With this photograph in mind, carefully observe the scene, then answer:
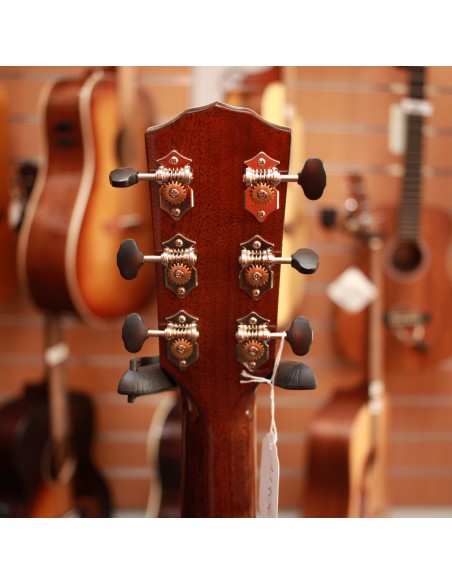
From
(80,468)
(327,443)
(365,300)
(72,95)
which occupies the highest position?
(72,95)

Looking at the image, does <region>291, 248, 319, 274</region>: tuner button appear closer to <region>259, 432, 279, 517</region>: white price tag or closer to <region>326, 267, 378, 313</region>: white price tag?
<region>259, 432, 279, 517</region>: white price tag

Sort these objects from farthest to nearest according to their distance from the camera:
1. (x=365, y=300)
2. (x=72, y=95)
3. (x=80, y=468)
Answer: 1. (x=80, y=468)
2. (x=365, y=300)
3. (x=72, y=95)

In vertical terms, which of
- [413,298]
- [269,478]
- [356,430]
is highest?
[413,298]

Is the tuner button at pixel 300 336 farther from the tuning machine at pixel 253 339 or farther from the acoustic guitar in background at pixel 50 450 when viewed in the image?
the acoustic guitar in background at pixel 50 450

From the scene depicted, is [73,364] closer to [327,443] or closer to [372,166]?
[327,443]

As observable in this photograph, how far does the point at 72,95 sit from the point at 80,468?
1.02 m

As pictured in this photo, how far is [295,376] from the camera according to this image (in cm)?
74

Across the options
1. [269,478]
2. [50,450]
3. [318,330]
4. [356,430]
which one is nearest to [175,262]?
[269,478]

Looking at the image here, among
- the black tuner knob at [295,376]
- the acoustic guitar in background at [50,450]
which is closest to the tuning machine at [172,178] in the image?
the black tuner knob at [295,376]

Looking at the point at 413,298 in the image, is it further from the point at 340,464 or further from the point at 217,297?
the point at 217,297

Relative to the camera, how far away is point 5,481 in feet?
4.59

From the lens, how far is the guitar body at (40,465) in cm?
138

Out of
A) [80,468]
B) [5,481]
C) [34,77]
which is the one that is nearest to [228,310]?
[5,481]

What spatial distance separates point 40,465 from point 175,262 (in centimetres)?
96
